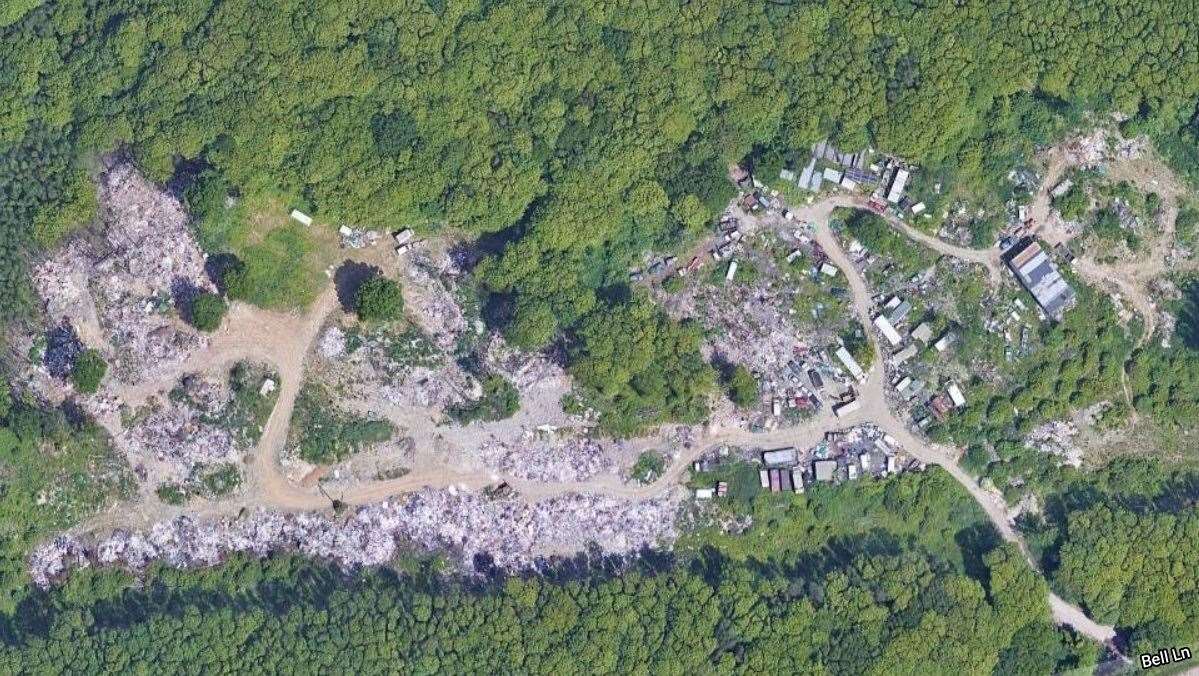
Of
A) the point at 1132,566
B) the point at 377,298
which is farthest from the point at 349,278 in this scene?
the point at 1132,566

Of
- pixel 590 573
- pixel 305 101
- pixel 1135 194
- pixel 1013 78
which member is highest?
pixel 305 101

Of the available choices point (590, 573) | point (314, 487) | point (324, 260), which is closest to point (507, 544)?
point (590, 573)

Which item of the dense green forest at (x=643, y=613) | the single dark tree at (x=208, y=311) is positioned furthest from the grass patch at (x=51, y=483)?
the single dark tree at (x=208, y=311)

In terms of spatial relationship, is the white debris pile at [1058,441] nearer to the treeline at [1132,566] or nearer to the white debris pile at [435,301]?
the treeline at [1132,566]

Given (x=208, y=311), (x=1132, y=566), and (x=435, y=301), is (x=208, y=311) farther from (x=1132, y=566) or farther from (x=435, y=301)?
(x=1132, y=566)

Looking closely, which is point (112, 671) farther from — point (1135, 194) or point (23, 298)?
point (1135, 194)

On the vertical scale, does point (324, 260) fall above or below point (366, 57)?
below

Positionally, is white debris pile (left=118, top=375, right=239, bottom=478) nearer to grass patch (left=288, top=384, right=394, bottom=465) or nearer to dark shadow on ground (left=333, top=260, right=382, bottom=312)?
grass patch (left=288, top=384, right=394, bottom=465)
